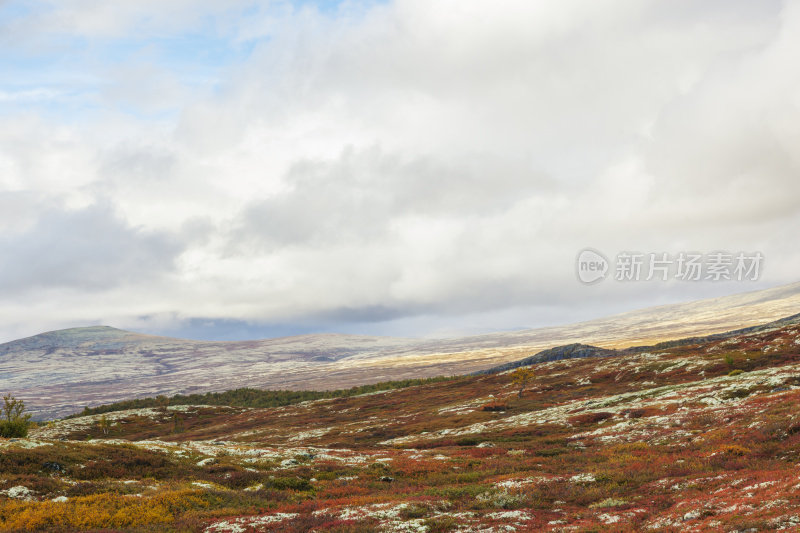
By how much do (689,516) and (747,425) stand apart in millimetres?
22336

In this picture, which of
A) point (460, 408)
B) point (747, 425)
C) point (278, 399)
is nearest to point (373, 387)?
point (278, 399)

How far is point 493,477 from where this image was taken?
30.9 meters

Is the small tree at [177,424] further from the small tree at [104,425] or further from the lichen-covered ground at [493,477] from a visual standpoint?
the lichen-covered ground at [493,477]

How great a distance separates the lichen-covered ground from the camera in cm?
1927

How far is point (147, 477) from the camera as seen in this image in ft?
106

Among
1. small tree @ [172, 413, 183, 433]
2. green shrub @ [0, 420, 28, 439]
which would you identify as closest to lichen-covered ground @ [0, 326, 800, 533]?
green shrub @ [0, 420, 28, 439]

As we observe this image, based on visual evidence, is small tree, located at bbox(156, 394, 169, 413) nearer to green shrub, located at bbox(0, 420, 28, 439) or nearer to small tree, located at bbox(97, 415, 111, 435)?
small tree, located at bbox(97, 415, 111, 435)

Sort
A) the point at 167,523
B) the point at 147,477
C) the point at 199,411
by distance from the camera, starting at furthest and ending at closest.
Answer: the point at 199,411, the point at 147,477, the point at 167,523

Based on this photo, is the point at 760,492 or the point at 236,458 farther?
the point at 236,458

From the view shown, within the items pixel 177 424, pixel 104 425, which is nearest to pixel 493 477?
pixel 104 425

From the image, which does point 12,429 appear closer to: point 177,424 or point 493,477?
point 493,477

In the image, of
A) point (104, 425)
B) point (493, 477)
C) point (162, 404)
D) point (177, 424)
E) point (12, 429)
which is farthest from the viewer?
point (162, 404)

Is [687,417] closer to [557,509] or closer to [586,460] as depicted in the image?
[586,460]

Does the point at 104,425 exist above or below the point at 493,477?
below
